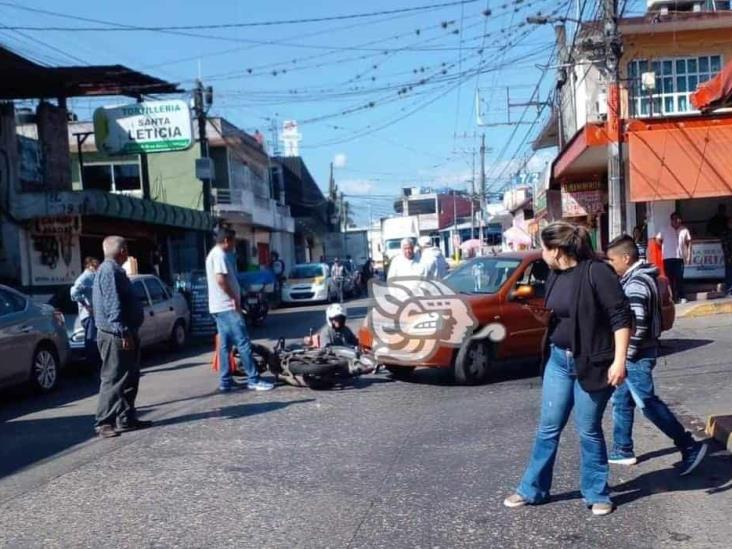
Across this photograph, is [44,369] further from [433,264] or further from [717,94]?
[717,94]

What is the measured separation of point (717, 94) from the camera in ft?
26.4

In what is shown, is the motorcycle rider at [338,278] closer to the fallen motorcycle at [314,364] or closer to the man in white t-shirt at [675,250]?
the man in white t-shirt at [675,250]

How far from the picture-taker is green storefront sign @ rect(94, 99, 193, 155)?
2052 cm

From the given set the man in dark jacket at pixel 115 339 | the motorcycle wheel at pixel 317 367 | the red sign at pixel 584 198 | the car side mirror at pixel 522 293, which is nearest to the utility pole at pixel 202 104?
the red sign at pixel 584 198

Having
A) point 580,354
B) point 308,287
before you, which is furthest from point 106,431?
point 308,287

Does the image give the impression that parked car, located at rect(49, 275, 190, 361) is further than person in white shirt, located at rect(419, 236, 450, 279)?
Yes

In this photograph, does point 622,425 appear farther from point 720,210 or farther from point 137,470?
point 720,210

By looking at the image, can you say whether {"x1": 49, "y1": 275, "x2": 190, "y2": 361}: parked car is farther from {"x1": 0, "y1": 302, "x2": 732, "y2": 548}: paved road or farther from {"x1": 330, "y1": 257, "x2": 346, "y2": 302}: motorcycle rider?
{"x1": 330, "y1": 257, "x2": 346, "y2": 302}: motorcycle rider

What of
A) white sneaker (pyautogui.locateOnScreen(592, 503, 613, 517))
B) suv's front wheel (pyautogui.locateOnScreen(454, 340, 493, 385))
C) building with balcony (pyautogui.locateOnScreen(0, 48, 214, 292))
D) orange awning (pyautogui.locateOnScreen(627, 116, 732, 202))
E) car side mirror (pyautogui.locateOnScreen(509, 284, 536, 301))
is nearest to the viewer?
white sneaker (pyautogui.locateOnScreen(592, 503, 613, 517))

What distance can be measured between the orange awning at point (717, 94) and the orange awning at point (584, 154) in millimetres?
8851

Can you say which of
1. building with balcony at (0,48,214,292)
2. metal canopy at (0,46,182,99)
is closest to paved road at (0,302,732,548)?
building with balcony at (0,48,214,292)

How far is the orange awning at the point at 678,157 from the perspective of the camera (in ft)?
54.6

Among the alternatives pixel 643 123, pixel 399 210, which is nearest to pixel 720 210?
pixel 643 123
